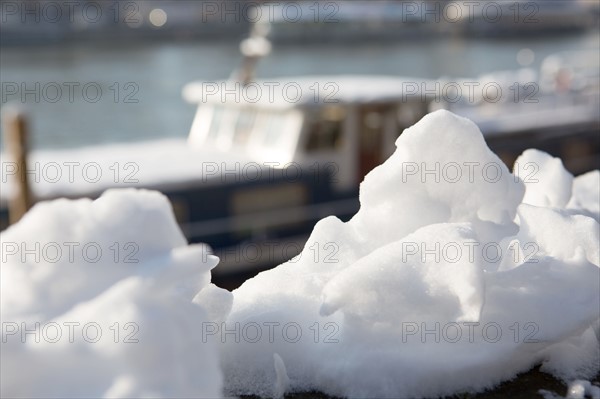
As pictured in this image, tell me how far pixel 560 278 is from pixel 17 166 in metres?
7.60

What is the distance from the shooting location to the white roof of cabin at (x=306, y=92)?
1093 centimetres

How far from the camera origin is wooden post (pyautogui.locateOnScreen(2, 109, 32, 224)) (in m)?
8.73

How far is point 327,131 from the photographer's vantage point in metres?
11.1

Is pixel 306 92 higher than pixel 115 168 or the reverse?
higher

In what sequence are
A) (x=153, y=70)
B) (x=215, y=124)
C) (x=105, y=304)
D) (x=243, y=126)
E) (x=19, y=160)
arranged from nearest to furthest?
(x=105, y=304), (x=19, y=160), (x=243, y=126), (x=215, y=124), (x=153, y=70)

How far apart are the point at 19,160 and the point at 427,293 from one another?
25.0 feet

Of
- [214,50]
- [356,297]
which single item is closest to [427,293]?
[356,297]

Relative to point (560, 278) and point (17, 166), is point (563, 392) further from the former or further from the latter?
point (17, 166)

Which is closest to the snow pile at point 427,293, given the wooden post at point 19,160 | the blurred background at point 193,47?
the wooden post at point 19,160

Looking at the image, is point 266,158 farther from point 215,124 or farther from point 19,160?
point 19,160

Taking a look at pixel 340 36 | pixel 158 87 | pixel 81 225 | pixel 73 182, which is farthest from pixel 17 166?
pixel 340 36

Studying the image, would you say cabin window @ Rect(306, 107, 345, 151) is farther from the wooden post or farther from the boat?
the wooden post

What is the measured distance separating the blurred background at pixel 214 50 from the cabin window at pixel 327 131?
343 cm

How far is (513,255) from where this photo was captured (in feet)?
6.83
